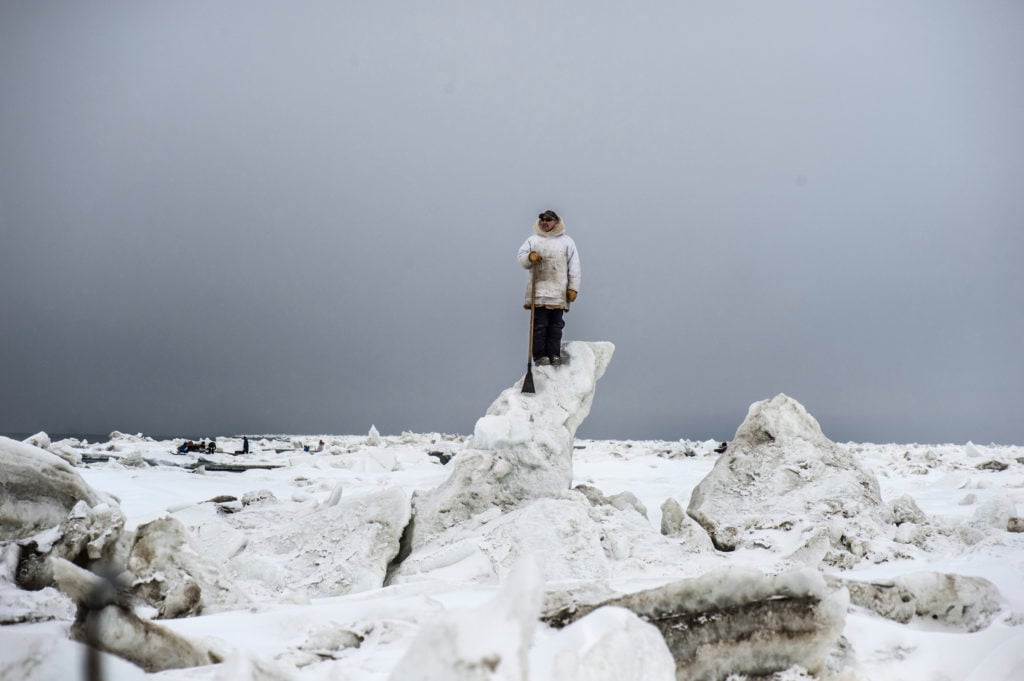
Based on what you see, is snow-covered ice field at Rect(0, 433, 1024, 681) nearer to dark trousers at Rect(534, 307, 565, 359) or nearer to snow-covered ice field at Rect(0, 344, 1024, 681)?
snow-covered ice field at Rect(0, 344, 1024, 681)

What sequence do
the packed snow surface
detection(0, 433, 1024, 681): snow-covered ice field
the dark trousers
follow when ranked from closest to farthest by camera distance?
the packed snow surface, detection(0, 433, 1024, 681): snow-covered ice field, the dark trousers

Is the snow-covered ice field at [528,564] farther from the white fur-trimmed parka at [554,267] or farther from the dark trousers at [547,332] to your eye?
the white fur-trimmed parka at [554,267]

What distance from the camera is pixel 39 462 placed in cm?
386

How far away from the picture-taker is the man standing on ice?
633 cm

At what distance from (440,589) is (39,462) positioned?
2.67 m

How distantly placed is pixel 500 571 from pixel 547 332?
3.01m

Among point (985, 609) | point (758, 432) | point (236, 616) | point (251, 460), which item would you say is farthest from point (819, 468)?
point (251, 460)

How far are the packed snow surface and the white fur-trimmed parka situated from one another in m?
0.77

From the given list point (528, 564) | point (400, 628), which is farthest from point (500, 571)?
point (528, 564)

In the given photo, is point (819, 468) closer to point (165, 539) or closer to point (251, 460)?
point (165, 539)

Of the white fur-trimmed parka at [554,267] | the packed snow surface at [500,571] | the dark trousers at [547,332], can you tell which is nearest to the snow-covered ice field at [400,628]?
the packed snow surface at [500,571]

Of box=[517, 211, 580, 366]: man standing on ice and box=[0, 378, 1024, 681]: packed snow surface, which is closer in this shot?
box=[0, 378, 1024, 681]: packed snow surface

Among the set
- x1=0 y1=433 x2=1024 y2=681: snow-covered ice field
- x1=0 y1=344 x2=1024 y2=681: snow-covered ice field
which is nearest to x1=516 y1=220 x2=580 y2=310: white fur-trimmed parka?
x1=0 y1=344 x2=1024 y2=681: snow-covered ice field

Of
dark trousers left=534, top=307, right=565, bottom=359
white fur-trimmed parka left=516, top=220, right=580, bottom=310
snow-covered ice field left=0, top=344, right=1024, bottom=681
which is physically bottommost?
snow-covered ice field left=0, top=344, right=1024, bottom=681
